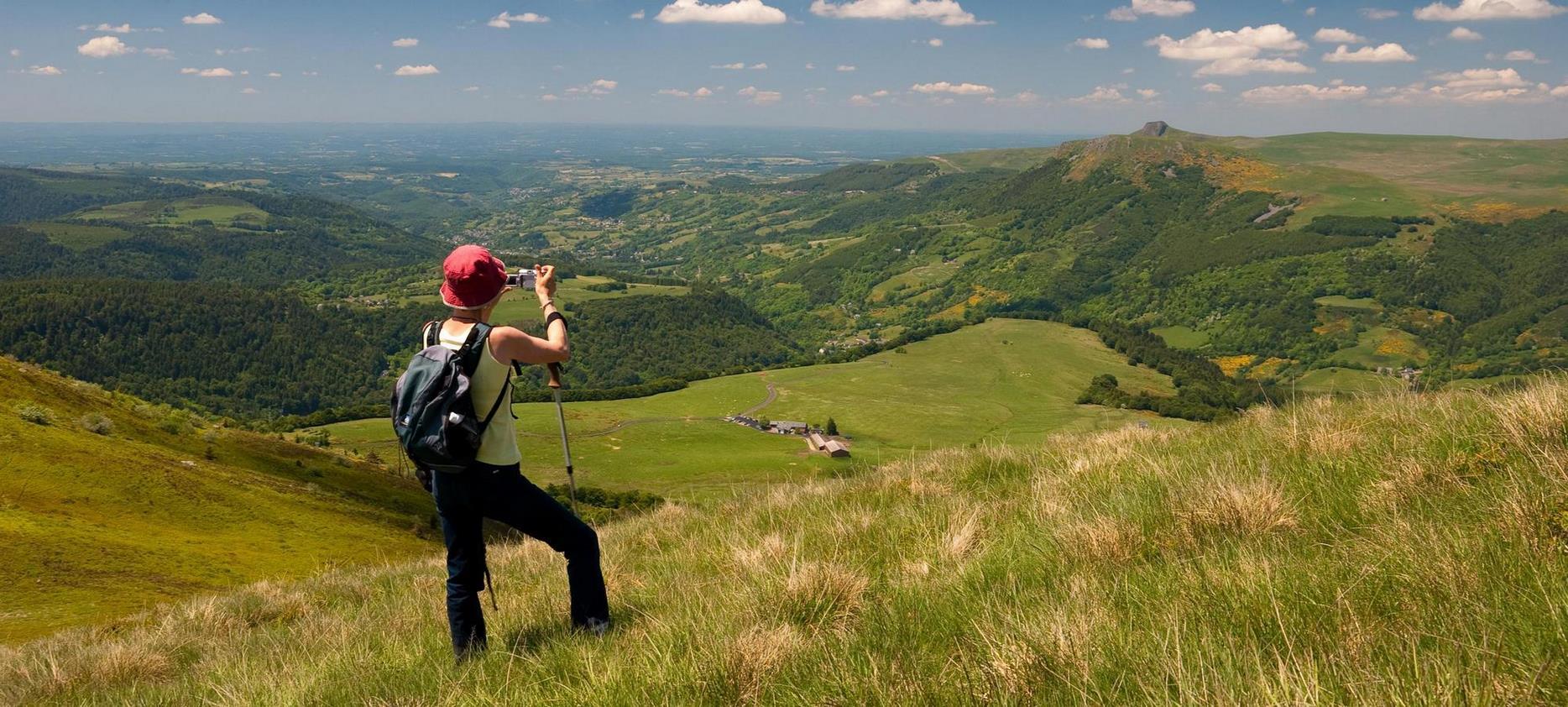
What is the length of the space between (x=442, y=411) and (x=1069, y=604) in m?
3.70

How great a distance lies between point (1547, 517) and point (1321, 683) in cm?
201

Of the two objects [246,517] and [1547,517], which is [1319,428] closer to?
[1547,517]

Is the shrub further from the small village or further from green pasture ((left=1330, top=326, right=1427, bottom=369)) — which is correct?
green pasture ((left=1330, top=326, right=1427, bottom=369))

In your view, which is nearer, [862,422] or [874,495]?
[874,495]

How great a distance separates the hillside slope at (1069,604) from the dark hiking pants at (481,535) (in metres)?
0.27

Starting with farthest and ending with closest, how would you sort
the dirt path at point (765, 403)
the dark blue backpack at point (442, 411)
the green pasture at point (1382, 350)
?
1. the green pasture at point (1382, 350)
2. the dirt path at point (765, 403)
3. the dark blue backpack at point (442, 411)

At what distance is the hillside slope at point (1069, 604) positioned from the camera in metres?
2.46

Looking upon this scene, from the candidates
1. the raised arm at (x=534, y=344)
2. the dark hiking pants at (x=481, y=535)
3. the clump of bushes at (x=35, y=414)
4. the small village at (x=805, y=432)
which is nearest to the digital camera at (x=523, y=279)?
the raised arm at (x=534, y=344)

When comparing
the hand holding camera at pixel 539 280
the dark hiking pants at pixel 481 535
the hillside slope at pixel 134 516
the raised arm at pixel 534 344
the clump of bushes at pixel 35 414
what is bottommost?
the hillside slope at pixel 134 516

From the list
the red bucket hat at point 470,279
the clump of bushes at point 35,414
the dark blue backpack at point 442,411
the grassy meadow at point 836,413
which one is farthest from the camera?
the grassy meadow at point 836,413

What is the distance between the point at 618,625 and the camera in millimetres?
4703

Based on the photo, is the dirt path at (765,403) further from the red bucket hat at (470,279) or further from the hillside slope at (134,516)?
the red bucket hat at (470,279)

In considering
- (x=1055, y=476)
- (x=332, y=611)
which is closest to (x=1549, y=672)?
(x=1055, y=476)

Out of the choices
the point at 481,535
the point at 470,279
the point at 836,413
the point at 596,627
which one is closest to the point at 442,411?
the point at 470,279
